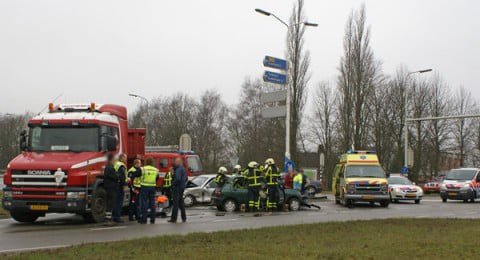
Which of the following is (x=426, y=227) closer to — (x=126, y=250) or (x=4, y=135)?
(x=126, y=250)

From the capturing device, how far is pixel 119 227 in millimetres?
14930

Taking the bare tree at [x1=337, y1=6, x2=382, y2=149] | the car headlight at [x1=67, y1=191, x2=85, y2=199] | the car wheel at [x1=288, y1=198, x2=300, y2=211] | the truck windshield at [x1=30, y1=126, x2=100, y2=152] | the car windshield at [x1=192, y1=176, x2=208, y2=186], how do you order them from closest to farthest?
the car headlight at [x1=67, y1=191, x2=85, y2=199], the truck windshield at [x1=30, y1=126, x2=100, y2=152], the car wheel at [x1=288, y1=198, x2=300, y2=211], the car windshield at [x1=192, y1=176, x2=208, y2=186], the bare tree at [x1=337, y1=6, x2=382, y2=149]

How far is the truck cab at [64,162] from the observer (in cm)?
1488

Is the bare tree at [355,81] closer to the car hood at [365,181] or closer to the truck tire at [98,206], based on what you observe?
the car hood at [365,181]

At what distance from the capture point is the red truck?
14875mm

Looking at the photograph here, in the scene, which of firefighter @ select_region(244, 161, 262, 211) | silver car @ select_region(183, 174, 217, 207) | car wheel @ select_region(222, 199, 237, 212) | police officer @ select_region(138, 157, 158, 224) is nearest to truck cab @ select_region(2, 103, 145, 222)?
police officer @ select_region(138, 157, 158, 224)

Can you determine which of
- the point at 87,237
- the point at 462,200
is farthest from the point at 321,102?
the point at 87,237

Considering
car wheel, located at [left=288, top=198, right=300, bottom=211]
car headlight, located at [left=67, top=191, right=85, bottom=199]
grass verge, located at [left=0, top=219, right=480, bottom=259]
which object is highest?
car headlight, located at [left=67, top=191, right=85, bottom=199]

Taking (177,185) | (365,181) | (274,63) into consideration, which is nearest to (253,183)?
(177,185)

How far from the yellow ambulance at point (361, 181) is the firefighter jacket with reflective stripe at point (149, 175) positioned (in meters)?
11.4

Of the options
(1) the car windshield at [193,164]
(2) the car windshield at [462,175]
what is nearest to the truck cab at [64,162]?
(1) the car windshield at [193,164]

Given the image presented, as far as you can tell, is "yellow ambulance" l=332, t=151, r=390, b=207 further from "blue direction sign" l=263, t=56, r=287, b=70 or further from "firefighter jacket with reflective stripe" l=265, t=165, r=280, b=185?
"firefighter jacket with reflective stripe" l=265, t=165, r=280, b=185

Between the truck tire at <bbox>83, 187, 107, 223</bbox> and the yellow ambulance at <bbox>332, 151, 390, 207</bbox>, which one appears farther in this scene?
the yellow ambulance at <bbox>332, 151, 390, 207</bbox>

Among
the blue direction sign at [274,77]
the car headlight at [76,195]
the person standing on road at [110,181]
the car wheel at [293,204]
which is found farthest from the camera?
the blue direction sign at [274,77]
